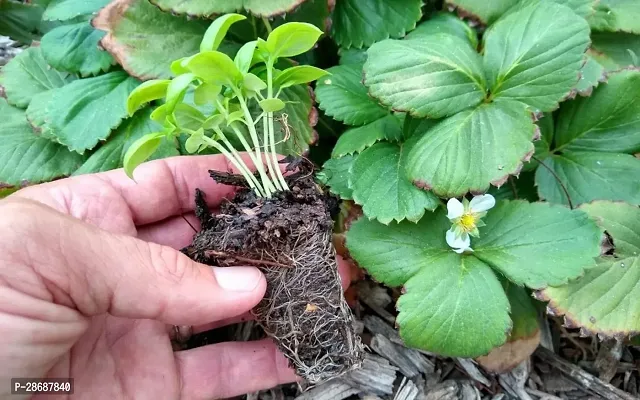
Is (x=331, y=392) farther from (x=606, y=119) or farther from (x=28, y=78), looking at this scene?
(x=28, y=78)

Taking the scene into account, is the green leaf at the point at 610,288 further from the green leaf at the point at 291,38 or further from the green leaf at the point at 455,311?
the green leaf at the point at 291,38

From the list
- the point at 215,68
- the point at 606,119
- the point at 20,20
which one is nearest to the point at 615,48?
the point at 606,119

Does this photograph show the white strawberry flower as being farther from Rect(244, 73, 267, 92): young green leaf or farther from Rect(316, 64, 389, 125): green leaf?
Rect(244, 73, 267, 92): young green leaf

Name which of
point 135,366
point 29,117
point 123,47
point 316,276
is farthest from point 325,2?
point 135,366

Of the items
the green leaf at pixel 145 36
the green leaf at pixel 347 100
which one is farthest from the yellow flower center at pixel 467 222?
the green leaf at pixel 145 36

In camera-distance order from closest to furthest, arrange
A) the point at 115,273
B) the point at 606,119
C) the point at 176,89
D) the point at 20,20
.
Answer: the point at 176,89 → the point at 115,273 → the point at 606,119 → the point at 20,20

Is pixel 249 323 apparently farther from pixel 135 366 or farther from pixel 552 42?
pixel 552 42
